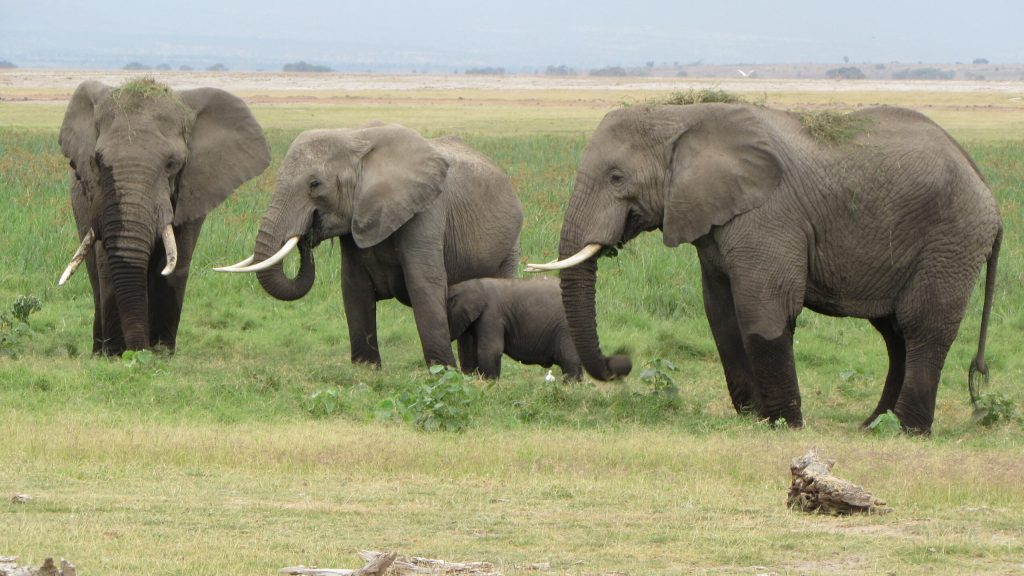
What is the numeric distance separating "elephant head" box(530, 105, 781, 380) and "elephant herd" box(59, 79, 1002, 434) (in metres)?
0.02

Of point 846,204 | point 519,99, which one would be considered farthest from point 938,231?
point 519,99

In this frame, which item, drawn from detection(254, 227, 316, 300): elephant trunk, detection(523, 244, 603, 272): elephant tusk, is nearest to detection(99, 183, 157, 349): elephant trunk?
detection(254, 227, 316, 300): elephant trunk

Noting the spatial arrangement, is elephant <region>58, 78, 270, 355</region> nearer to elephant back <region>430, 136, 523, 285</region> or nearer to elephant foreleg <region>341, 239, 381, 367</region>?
elephant foreleg <region>341, 239, 381, 367</region>

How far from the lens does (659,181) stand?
38.8ft

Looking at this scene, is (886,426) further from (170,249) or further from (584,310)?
(170,249)

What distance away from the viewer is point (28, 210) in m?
21.5

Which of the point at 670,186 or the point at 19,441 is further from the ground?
the point at 670,186

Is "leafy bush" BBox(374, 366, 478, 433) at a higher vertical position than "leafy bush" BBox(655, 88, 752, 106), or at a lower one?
lower

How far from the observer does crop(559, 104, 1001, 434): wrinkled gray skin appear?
38.0 feet

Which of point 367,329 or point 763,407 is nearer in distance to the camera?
point 763,407

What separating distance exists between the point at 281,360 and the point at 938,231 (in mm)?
6175

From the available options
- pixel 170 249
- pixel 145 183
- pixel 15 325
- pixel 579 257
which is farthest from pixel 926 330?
pixel 15 325

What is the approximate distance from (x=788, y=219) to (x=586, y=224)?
1431mm

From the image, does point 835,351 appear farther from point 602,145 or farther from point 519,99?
point 519,99
